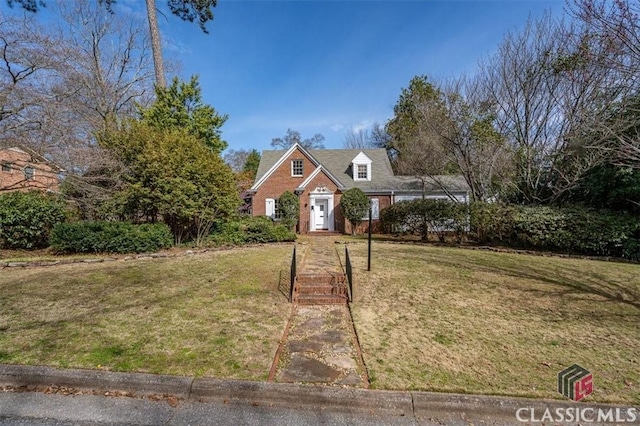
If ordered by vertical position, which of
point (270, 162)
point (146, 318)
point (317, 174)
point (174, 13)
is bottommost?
point (146, 318)

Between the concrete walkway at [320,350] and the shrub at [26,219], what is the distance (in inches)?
395

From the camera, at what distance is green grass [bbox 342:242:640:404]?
130 inches

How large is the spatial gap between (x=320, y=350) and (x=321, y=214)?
49.2 feet

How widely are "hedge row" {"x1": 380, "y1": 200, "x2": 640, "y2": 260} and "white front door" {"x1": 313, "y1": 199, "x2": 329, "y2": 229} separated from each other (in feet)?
19.0

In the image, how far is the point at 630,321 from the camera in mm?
5020

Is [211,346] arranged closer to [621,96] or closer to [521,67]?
[621,96]

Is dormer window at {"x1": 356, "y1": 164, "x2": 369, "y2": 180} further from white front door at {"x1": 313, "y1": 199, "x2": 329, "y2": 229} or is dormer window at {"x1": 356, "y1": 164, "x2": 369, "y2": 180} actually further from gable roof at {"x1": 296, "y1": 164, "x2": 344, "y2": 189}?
white front door at {"x1": 313, "y1": 199, "x2": 329, "y2": 229}

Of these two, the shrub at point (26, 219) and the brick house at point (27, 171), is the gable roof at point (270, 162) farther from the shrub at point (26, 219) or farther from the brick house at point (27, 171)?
the shrub at point (26, 219)

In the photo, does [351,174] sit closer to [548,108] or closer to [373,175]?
[373,175]

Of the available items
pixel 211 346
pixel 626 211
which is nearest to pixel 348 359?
pixel 211 346

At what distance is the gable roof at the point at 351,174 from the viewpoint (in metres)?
18.8

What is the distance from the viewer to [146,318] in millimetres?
4754

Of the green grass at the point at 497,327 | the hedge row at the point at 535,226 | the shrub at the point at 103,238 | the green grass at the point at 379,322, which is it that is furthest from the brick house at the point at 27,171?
the hedge row at the point at 535,226

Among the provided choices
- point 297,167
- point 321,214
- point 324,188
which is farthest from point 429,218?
point 297,167
